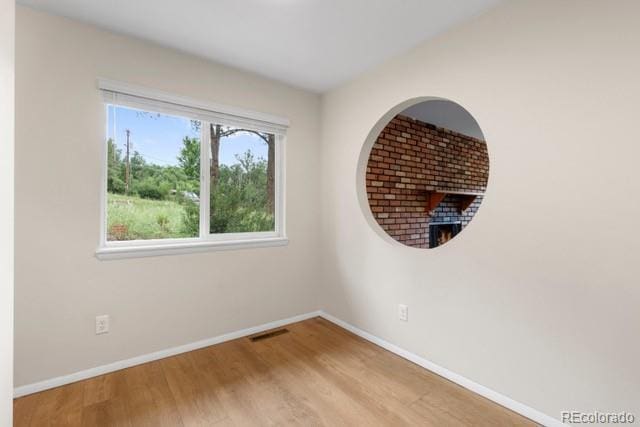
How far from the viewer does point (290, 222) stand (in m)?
2.91

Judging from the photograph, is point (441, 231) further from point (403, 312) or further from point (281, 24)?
point (281, 24)

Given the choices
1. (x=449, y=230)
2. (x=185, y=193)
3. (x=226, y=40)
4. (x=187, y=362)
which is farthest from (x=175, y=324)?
(x=449, y=230)

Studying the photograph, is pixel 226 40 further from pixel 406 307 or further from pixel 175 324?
pixel 406 307

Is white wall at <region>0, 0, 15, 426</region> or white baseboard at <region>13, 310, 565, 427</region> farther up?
white wall at <region>0, 0, 15, 426</region>

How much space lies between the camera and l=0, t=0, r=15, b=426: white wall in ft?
3.62

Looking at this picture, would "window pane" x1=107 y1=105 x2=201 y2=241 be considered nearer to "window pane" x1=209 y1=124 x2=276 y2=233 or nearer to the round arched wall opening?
"window pane" x1=209 y1=124 x2=276 y2=233

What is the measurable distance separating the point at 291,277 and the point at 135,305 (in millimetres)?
1331

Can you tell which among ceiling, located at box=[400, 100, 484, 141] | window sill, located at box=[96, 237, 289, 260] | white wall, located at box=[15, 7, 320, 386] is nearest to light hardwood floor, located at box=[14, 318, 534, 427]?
white wall, located at box=[15, 7, 320, 386]

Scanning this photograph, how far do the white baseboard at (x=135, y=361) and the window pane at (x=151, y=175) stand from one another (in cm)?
88

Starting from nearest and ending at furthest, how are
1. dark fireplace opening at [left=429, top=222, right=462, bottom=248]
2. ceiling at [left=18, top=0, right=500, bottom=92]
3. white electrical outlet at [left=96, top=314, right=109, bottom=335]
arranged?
1. ceiling at [left=18, top=0, right=500, bottom=92]
2. white electrical outlet at [left=96, top=314, right=109, bottom=335]
3. dark fireplace opening at [left=429, top=222, right=462, bottom=248]

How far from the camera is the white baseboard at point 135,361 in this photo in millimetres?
1790

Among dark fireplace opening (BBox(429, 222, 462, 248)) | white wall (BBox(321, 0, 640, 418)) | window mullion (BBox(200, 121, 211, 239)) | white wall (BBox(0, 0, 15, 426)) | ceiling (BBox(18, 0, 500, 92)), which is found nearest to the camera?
white wall (BBox(0, 0, 15, 426))

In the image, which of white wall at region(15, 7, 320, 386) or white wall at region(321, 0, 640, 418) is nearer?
white wall at region(321, 0, 640, 418)

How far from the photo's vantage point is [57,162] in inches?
72.6
